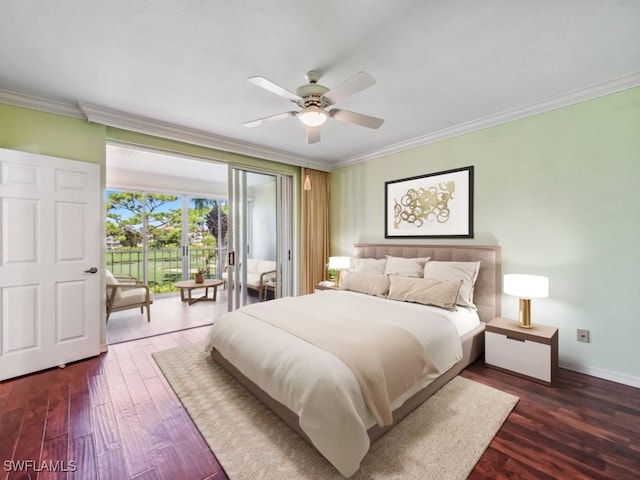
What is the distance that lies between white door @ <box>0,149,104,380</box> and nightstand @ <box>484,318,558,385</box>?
3979 mm

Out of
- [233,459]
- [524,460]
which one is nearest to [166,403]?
[233,459]

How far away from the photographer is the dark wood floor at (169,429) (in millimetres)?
1548

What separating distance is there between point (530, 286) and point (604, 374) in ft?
3.30

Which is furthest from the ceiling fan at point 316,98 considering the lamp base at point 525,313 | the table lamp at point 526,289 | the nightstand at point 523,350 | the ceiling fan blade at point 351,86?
the nightstand at point 523,350

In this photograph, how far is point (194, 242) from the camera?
22.1 ft

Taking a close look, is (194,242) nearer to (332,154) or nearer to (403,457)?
(332,154)

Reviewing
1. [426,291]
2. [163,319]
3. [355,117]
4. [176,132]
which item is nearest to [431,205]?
[426,291]

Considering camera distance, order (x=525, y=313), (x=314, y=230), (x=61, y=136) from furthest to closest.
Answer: (x=314, y=230), (x=61, y=136), (x=525, y=313)

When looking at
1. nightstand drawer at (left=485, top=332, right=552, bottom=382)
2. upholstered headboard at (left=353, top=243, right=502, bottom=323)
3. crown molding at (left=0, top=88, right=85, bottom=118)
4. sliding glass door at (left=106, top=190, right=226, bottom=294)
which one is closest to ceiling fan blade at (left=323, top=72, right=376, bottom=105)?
upholstered headboard at (left=353, top=243, right=502, bottom=323)

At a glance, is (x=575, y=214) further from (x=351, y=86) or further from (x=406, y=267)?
(x=351, y=86)

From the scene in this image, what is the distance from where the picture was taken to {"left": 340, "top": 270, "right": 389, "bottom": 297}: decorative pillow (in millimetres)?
3320

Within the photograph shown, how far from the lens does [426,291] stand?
290 centimetres

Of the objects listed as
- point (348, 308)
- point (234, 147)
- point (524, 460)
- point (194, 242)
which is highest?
point (234, 147)

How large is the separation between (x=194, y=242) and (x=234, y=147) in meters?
3.59
